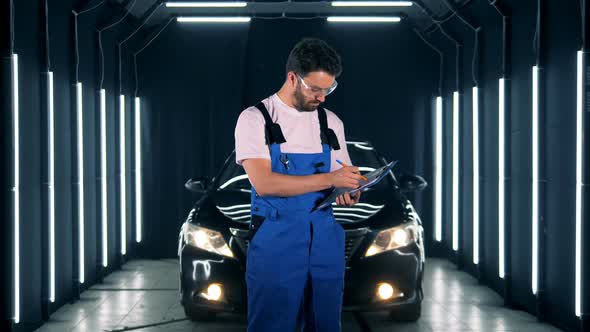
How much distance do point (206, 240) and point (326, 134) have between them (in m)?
2.95

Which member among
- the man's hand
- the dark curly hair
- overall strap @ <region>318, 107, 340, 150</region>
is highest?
the dark curly hair

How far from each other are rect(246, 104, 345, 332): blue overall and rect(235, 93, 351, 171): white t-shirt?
47 mm

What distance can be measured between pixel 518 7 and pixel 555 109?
1.52 meters

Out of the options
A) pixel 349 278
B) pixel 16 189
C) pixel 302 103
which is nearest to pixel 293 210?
pixel 302 103

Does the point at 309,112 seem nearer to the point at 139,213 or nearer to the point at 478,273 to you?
the point at 478,273

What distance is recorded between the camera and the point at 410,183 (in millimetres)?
7129

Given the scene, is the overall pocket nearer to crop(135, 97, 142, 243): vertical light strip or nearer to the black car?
the black car

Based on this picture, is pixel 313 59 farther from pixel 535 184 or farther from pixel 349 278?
pixel 535 184

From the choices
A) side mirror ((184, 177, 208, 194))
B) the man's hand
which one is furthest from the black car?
the man's hand

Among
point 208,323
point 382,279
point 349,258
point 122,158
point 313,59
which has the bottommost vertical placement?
point 208,323

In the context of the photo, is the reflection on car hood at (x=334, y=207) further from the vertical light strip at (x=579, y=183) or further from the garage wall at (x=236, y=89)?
the garage wall at (x=236, y=89)

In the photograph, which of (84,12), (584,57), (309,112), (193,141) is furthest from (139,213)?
(309,112)

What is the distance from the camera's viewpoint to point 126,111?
10.8 metres

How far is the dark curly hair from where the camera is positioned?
3045 mm
